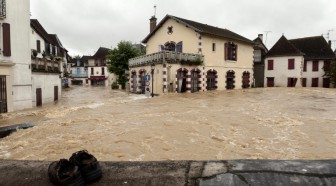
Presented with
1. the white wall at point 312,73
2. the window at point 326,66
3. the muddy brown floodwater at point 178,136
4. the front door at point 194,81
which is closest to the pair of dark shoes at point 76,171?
the muddy brown floodwater at point 178,136

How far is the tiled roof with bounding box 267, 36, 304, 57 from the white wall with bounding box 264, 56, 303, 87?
51 cm

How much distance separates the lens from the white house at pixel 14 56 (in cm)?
1305

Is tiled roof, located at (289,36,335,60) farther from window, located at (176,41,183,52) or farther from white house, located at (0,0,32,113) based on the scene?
white house, located at (0,0,32,113)

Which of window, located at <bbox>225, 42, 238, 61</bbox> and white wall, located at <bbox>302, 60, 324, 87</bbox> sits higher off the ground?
window, located at <bbox>225, 42, 238, 61</bbox>

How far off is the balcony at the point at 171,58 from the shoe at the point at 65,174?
709 inches

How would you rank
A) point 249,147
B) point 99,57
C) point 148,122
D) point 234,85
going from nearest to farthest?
point 249,147 < point 148,122 < point 234,85 < point 99,57

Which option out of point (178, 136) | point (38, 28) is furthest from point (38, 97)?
point (38, 28)

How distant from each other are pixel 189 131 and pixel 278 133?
3133 mm

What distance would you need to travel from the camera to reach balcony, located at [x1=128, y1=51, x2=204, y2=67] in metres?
21.2

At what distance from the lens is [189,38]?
24.7 metres

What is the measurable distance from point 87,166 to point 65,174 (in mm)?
298

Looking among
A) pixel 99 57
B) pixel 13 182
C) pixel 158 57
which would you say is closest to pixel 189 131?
pixel 13 182

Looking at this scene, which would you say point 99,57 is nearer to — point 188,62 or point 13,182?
point 188,62

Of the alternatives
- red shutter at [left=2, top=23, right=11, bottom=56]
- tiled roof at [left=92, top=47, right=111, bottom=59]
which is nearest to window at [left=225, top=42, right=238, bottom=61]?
red shutter at [left=2, top=23, right=11, bottom=56]
